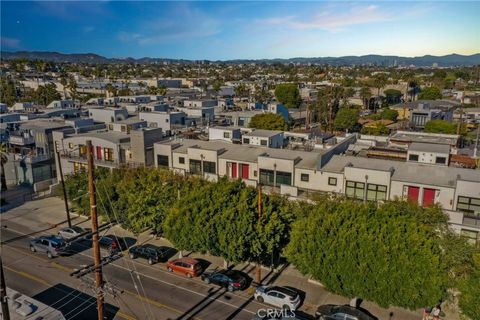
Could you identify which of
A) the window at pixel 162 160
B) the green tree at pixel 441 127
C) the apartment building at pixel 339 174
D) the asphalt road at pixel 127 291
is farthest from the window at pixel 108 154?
the green tree at pixel 441 127

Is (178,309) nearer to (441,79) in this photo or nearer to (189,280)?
(189,280)

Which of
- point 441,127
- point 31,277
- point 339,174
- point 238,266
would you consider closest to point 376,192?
point 339,174

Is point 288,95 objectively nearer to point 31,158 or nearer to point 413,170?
point 31,158

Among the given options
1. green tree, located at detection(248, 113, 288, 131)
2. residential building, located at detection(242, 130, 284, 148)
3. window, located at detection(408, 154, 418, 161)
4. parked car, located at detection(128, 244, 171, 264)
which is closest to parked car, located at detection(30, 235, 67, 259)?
parked car, located at detection(128, 244, 171, 264)

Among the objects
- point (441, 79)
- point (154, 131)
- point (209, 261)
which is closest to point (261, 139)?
point (154, 131)

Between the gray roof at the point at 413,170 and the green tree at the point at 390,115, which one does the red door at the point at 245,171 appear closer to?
the gray roof at the point at 413,170
